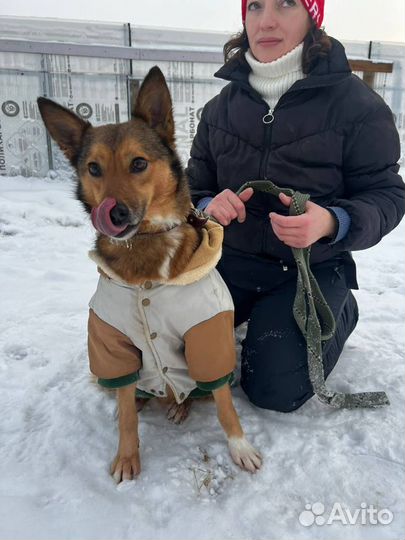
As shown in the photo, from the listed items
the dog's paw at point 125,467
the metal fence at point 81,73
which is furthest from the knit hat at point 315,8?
the metal fence at point 81,73

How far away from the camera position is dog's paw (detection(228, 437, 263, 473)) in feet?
5.37

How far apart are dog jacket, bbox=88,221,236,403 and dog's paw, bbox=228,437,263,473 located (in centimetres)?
24

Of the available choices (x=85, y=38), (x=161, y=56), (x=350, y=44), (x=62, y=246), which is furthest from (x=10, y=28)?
(x=350, y=44)

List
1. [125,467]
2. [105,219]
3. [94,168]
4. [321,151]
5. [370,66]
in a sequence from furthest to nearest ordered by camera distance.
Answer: [370,66]
[321,151]
[94,168]
[125,467]
[105,219]

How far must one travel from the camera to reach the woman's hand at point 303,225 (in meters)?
1.68

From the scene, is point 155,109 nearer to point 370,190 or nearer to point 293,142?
point 293,142

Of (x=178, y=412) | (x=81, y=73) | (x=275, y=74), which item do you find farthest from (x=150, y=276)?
(x=81, y=73)

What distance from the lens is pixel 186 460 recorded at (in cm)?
168

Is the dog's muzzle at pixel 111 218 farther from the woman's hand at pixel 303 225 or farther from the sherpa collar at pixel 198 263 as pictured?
the woman's hand at pixel 303 225

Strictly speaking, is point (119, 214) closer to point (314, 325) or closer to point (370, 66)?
point (314, 325)

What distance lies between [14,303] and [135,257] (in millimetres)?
1728

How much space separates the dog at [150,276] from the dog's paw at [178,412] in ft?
0.52

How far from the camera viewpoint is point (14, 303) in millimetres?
2994

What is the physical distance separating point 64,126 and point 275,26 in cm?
106
